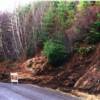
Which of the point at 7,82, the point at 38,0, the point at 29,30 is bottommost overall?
the point at 7,82

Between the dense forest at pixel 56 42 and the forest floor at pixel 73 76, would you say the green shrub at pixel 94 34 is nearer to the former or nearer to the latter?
the dense forest at pixel 56 42

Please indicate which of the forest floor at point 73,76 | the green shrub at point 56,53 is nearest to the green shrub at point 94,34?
the forest floor at point 73,76

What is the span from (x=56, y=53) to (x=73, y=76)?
17.3 feet

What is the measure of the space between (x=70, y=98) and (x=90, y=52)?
11.1 m

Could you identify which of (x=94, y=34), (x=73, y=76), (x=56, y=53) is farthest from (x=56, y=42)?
(x=73, y=76)

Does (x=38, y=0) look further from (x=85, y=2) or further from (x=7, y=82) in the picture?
(x=7, y=82)

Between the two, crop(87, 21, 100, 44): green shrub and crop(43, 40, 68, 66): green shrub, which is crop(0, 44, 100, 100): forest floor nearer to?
crop(43, 40, 68, 66): green shrub

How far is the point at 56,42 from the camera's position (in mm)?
43312

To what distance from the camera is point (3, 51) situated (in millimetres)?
56844

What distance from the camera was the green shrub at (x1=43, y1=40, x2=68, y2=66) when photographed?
41.4 meters

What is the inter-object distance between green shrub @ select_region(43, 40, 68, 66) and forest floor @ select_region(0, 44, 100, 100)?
2.53 feet

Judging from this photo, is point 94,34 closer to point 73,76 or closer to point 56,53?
point 56,53

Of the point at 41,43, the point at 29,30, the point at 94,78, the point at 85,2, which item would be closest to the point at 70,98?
the point at 94,78

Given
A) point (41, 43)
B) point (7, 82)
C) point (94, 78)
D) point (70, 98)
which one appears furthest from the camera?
point (41, 43)
